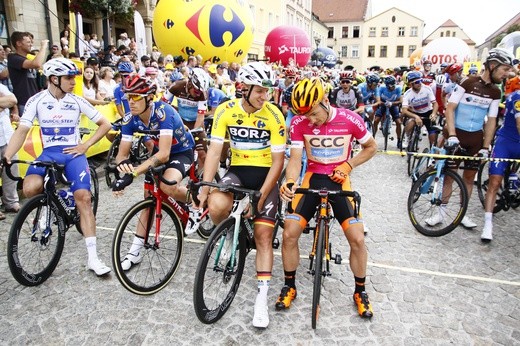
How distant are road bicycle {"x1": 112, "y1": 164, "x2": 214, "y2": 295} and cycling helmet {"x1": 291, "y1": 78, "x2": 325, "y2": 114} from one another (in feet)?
4.61

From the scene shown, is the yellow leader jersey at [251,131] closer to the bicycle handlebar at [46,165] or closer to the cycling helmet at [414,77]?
the bicycle handlebar at [46,165]

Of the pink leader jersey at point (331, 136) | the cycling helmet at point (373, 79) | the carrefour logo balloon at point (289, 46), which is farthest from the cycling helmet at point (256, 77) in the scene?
the carrefour logo balloon at point (289, 46)

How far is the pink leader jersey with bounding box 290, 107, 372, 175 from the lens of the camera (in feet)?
11.7

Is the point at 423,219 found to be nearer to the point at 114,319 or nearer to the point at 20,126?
the point at 114,319

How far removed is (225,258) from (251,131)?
1.23 metres

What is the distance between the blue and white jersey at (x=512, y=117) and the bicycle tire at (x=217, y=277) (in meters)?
4.01

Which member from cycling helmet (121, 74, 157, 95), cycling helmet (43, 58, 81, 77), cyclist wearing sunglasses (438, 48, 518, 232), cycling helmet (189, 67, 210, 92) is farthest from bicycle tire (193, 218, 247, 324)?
cyclist wearing sunglasses (438, 48, 518, 232)

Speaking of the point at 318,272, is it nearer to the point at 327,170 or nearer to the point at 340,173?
the point at 340,173

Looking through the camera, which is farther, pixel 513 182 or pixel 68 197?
pixel 513 182

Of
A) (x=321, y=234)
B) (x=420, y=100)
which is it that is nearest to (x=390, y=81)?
(x=420, y=100)

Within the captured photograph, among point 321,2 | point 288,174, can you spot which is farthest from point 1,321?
point 321,2

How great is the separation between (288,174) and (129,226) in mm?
1638

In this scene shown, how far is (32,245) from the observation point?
13.9 ft

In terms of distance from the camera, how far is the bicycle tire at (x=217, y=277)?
303 centimetres
